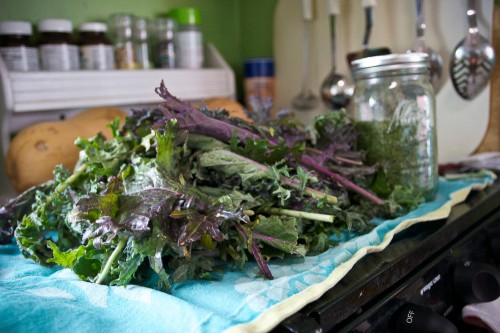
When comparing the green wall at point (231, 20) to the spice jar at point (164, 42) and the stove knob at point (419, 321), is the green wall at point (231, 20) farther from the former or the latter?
the stove knob at point (419, 321)

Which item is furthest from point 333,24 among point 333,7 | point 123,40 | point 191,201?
point 191,201

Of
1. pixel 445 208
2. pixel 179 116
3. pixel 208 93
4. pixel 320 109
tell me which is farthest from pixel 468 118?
pixel 179 116

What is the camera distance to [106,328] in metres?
0.41

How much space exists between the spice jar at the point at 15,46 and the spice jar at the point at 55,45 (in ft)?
0.11

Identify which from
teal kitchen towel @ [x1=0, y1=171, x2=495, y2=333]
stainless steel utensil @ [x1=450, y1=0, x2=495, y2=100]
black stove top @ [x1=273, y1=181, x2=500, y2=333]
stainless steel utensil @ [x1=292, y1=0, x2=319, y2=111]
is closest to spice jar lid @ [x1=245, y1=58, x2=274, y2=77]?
stainless steel utensil @ [x1=292, y1=0, x2=319, y2=111]

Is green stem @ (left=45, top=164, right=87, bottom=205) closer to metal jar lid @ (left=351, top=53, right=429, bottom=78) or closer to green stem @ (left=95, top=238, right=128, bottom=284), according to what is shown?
green stem @ (left=95, top=238, right=128, bottom=284)

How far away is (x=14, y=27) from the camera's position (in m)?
0.95

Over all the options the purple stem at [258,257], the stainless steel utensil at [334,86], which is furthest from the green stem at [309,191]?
the stainless steel utensil at [334,86]

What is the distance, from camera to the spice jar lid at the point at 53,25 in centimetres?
A: 99

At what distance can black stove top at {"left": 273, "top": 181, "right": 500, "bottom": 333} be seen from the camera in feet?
1.41

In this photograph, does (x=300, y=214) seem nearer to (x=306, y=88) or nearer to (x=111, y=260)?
(x=111, y=260)

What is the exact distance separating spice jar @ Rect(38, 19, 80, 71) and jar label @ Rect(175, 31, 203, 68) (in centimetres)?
30

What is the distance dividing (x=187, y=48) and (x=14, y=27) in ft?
1.41

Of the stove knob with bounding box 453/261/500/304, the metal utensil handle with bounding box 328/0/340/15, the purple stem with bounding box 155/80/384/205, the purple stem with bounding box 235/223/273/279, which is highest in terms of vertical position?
the metal utensil handle with bounding box 328/0/340/15
